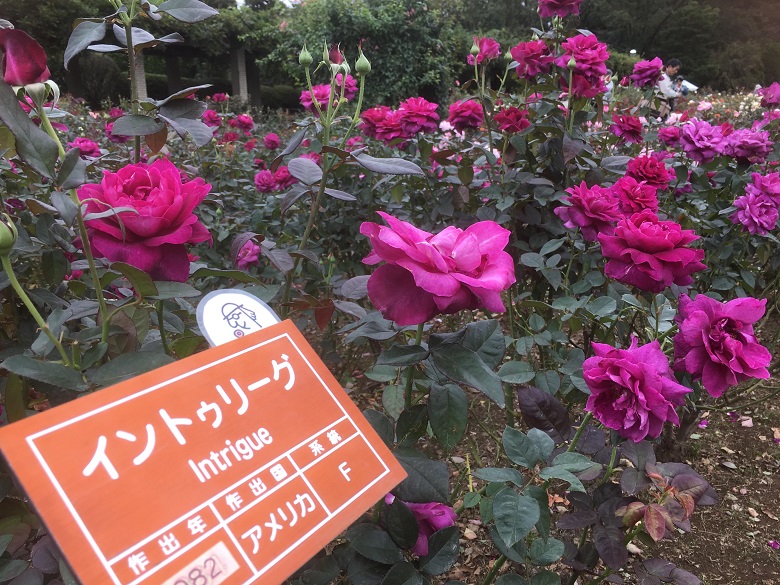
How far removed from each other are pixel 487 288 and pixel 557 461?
0.30m

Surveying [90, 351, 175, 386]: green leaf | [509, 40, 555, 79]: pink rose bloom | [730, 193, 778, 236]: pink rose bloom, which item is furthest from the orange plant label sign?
[730, 193, 778, 236]: pink rose bloom

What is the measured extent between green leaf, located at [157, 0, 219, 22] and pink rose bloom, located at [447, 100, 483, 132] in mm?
1154

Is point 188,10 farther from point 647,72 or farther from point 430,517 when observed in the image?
point 647,72

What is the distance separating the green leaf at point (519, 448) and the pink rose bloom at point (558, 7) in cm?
141

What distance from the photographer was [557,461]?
71 cm

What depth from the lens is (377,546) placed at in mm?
719

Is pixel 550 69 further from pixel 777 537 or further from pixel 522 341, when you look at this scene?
pixel 777 537

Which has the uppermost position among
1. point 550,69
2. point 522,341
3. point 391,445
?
point 550,69

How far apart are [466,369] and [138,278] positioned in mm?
384

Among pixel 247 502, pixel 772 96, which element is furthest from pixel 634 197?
pixel 772 96

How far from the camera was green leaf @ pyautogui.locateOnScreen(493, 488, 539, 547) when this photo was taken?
0.62 m

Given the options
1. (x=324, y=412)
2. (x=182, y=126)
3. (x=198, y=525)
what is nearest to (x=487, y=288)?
(x=324, y=412)

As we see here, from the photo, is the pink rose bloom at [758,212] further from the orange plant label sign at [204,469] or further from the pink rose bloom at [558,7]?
the orange plant label sign at [204,469]

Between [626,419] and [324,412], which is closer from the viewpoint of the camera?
[324,412]
